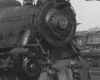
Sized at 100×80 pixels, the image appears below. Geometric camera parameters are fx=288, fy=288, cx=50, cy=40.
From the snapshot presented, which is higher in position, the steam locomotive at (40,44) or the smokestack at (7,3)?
the smokestack at (7,3)

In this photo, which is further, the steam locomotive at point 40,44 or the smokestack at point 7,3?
the smokestack at point 7,3

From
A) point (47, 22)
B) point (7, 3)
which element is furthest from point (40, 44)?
point (7, 3)

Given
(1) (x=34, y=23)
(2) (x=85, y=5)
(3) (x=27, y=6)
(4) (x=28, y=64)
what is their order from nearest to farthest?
(4) (x=28, y=64)
(1) (x=34, y=23)
(3) (x=27, y=6)
(2) (x=85, y=5)

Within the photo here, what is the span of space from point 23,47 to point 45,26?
106cm

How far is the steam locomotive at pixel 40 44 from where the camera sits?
29.6ft

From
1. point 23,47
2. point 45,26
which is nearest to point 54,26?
point 45,26

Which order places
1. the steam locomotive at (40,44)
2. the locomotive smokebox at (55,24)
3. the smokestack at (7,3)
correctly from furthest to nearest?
the smokestack at (7,3)
the locomotive smokebox at (55,24)
the steam locomotive at (40,44)

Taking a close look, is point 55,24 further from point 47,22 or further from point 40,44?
point 40,44

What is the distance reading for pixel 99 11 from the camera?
103 ft

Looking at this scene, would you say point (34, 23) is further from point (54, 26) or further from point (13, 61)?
point (13, 61)

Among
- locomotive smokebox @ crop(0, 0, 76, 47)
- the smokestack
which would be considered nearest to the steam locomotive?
locomotive smokebox @ crop(0, 0, 76, 47)

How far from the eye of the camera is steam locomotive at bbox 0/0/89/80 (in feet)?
29.6

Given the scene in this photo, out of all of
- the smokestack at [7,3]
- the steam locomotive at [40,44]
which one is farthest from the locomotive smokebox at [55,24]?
the smokestack at [7,3]

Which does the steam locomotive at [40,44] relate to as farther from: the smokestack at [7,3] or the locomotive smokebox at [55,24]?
the smokestack at [7,3]
